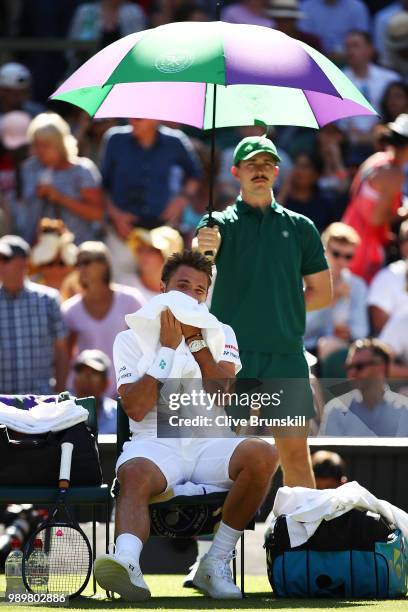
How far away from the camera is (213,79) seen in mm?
7109

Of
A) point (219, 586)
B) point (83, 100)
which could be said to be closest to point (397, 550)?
point (219, 586)

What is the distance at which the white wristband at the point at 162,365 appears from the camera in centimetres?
693

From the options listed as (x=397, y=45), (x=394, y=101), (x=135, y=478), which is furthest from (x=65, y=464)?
(x=397, y=45)

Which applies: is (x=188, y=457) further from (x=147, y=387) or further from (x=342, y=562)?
(x=342, y=562)

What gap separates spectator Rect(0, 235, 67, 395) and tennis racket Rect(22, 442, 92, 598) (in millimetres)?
Answer: 3479

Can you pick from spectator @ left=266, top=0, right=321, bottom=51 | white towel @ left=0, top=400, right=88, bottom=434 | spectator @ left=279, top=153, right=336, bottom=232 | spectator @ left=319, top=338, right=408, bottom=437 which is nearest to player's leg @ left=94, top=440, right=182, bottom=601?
white towel @ left=0, top=400, right=88, bottom=434

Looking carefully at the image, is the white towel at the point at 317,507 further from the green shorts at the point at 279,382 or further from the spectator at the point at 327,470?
the spectator at the point at 327,470

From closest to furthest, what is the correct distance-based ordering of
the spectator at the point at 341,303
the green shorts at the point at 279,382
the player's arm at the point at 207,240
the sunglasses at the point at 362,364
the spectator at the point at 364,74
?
the player's arm at the point at 207,240
the green shorts at the point at 279,382
the sunglasses at the point at 362,364
the spectator at the point at 341,303
the spectator at the point at 364,74

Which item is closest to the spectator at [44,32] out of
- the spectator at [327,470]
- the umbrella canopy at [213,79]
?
the umbrella canopy at [213,79]

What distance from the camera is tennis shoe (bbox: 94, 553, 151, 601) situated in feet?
20.9

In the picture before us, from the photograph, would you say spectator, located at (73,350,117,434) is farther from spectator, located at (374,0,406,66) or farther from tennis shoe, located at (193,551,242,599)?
spectator, located at (374,0,406,66)

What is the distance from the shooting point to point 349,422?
26.4ft

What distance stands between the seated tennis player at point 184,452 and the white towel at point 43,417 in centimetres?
24

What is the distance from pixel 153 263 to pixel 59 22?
4473mm
